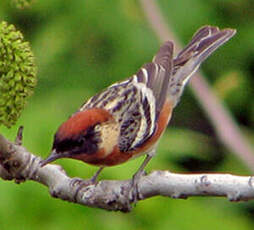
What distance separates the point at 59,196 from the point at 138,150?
3.37ft

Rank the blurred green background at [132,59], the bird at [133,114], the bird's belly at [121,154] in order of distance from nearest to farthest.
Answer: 1. the bird at [133,114]
2. the bird's belly at [121,154]
3. the blurred green background at [132,59]

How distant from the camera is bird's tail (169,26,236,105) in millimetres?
5246

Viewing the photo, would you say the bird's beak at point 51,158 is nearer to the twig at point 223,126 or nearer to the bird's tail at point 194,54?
the twig at point 223,126

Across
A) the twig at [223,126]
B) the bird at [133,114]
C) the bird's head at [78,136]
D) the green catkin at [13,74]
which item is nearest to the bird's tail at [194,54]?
the bird at [133,114]

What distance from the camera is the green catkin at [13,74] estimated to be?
2926 mm

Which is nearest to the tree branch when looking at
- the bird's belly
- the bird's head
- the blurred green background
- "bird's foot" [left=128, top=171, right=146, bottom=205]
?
"bird's foot" [left=128, top=171, right=146, bottom=205]

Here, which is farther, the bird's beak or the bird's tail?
the bird's tail

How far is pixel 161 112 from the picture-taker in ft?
16.3

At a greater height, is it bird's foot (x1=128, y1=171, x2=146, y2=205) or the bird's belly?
bird's foot (x1=128, y1=171, x2=146, y2=205)

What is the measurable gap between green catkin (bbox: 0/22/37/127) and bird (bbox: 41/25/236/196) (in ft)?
2.01

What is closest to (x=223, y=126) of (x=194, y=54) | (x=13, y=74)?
(x=13, y=74)

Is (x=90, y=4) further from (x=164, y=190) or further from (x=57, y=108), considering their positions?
(x=164, y=190)

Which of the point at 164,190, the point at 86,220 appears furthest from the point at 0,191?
the point at 164,190

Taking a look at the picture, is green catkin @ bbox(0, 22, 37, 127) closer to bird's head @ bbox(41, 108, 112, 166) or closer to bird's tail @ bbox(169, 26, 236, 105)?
bird's head @ bbox(41, 108, 112, 166)
